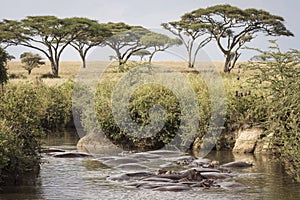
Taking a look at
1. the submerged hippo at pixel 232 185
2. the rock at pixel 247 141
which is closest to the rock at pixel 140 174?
the submerged hippo at pixel 232 185

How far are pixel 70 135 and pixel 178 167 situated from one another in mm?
9539

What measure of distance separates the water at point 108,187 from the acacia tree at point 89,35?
1554 inches

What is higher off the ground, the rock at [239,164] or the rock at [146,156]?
the rock at [239,164]

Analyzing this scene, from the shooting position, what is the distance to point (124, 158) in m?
17.0

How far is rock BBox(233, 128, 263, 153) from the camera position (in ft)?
61.9

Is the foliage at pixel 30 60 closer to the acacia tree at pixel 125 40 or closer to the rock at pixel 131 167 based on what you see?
the acacia tree at pixel 125 40

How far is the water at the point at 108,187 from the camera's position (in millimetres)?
12148

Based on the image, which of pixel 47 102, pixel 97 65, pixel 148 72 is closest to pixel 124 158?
pixel 148 72

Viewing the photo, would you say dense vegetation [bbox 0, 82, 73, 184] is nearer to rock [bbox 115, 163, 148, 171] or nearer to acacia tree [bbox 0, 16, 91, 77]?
rock [bbox 115, 163, 148, 171]

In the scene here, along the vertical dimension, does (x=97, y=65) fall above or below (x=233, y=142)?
above

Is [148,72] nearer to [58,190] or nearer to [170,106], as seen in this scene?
[170,106]

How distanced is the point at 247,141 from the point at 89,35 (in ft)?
130

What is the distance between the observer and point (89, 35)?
57219mm

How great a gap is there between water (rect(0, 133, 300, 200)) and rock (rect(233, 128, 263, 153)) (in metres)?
2.18
